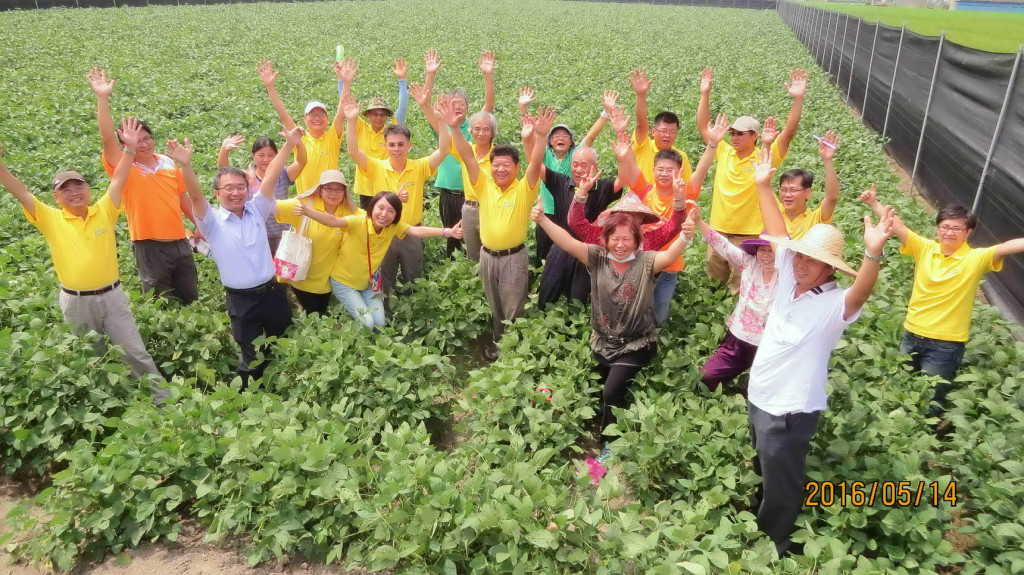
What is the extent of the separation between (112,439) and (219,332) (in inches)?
68.4

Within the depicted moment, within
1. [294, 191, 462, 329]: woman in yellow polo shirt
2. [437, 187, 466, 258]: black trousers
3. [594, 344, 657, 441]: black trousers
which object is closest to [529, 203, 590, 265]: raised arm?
[594, 344, 657, 441]: black trousers

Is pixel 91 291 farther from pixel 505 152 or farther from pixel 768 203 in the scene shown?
pixel 768 203

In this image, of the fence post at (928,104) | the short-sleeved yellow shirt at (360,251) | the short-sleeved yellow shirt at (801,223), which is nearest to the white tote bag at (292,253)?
the short-sleeved yellow shirt at (360,251)

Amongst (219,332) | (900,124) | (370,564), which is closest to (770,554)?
(370,564)

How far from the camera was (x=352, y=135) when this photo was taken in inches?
225

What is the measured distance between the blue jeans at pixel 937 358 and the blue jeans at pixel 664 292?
165 centimetres

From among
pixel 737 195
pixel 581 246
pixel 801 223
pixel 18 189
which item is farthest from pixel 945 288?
pixel 18 189

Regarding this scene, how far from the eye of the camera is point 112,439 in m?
3.63

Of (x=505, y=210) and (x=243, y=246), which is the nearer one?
(x=243, y=246)

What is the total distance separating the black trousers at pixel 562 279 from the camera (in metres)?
5.28

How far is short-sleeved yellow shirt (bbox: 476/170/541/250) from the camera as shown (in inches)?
197

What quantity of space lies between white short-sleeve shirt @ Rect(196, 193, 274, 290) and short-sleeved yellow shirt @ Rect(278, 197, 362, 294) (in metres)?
0.31

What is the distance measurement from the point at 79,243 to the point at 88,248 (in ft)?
0.20
